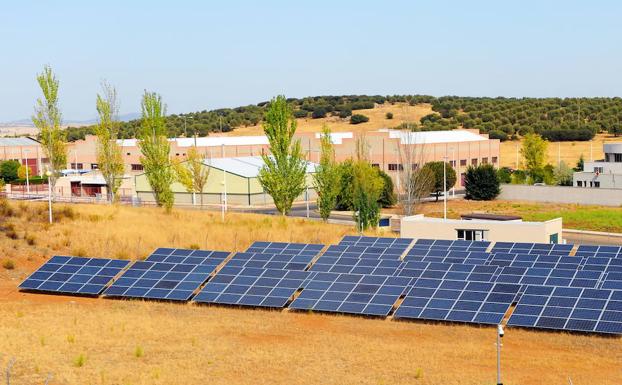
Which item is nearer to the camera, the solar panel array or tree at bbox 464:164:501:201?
the solar panel array

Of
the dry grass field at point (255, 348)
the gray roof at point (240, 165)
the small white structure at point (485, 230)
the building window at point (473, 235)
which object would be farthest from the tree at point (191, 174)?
the dry grass field at point (255, 348)

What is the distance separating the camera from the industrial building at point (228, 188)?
93562mm

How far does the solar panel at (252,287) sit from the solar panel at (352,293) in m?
0.71

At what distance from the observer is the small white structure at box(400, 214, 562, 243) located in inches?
1951

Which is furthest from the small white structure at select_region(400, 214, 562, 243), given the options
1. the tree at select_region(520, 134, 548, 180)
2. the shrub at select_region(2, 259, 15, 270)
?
the tree at select_region(520, 134, 548, 180)

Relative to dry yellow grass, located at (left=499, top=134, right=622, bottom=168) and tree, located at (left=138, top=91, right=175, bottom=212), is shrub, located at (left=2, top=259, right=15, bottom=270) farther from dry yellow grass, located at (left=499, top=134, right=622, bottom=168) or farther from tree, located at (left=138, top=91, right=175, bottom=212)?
dry yellow grass, located at (left=499, top=134, right=622, bottom=168)

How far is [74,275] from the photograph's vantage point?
42406 mm

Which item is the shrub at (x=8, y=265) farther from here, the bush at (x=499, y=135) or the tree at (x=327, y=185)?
the bush at (x=499, y=135)

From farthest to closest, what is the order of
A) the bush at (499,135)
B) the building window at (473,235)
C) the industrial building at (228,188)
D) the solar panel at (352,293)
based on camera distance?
the bush at (499,135) → the industrial building at (228,188) → the building window at (473,235) → the solar panel at (352,293)

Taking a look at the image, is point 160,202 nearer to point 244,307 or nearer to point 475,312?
point 244,307

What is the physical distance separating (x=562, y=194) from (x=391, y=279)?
6162cm

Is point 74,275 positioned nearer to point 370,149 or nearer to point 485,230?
point 485,230

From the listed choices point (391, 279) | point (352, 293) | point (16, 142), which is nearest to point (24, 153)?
point (16, 142)

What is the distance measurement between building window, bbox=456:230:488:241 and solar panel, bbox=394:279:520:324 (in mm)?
13818
